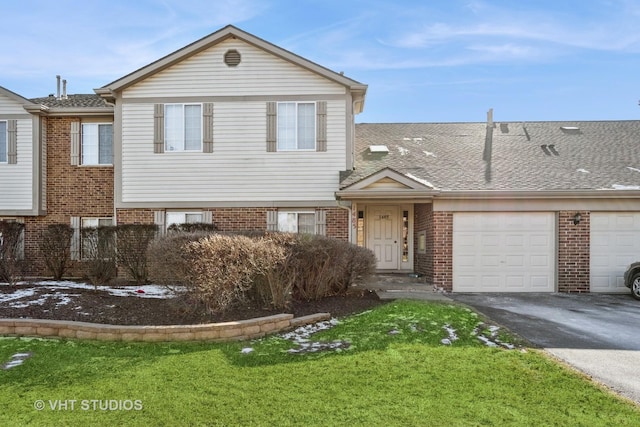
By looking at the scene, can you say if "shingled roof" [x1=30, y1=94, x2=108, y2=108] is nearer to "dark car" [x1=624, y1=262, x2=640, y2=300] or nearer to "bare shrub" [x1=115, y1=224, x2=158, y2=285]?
"bare shrub" [x1=115, y1=224, x2=158, y2=285]

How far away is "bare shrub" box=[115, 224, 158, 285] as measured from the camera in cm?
1208

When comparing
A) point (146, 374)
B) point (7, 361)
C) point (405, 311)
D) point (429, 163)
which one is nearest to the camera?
point (146, 374)

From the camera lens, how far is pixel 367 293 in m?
10.4

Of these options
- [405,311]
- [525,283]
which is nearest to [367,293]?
[405,311]

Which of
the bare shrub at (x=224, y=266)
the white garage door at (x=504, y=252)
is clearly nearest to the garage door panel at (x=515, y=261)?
the white garage door at (x=504, y=252)

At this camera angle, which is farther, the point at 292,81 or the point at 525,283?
the point at 292,81

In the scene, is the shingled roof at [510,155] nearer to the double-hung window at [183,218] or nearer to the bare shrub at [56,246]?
the double-hung window at [183,218]

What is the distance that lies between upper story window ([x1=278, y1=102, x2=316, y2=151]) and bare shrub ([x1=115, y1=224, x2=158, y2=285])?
432 centimetres

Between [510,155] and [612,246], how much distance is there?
3891mm

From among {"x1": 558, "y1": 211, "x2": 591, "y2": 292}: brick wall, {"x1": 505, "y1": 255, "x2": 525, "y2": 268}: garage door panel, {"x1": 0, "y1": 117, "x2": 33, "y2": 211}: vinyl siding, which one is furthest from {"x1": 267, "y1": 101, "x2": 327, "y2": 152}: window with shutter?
{"x1": 0, "y1": 117, "x2": 33, "y2": 211}: vinyl siding

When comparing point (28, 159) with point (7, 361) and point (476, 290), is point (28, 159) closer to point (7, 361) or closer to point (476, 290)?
point (7, 361)

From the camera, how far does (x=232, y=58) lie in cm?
1324

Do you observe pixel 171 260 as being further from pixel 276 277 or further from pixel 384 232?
pixel 384 232

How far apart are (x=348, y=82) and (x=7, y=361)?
1012 cm
